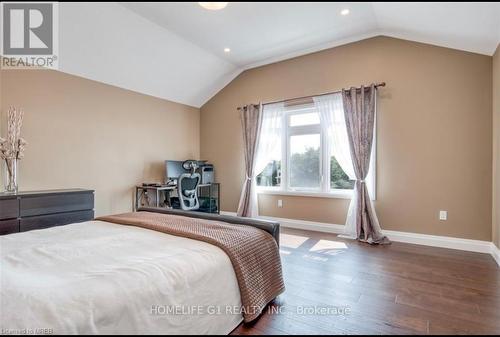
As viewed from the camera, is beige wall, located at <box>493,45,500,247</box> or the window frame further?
the window frame

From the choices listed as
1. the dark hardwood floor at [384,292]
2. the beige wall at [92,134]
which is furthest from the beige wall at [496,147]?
the beige wall at [92,134]

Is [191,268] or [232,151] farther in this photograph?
[232,151]

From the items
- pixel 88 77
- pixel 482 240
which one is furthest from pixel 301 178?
pixel 88 77

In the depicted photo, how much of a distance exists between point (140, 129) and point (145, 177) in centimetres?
84

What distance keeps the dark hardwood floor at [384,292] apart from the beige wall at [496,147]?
381mm

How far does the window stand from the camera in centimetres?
386

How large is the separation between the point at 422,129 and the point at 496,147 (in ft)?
2.46

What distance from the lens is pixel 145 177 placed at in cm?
446

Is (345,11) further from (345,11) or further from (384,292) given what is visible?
(384,292)

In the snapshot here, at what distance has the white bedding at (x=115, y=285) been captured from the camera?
0.83 metres

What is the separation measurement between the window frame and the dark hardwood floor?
958 mm

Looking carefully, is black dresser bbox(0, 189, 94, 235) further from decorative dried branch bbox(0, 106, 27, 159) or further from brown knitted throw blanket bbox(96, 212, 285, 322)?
brown knitted throw blanket bbox(96, 212, 285, 322)

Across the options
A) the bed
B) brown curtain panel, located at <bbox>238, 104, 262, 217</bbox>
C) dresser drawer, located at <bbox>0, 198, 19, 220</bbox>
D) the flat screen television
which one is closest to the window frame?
brown curtain panel, located at <bbox>238, 104, 262, 217</bbox>

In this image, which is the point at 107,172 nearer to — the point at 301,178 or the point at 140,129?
the point at 140,129
